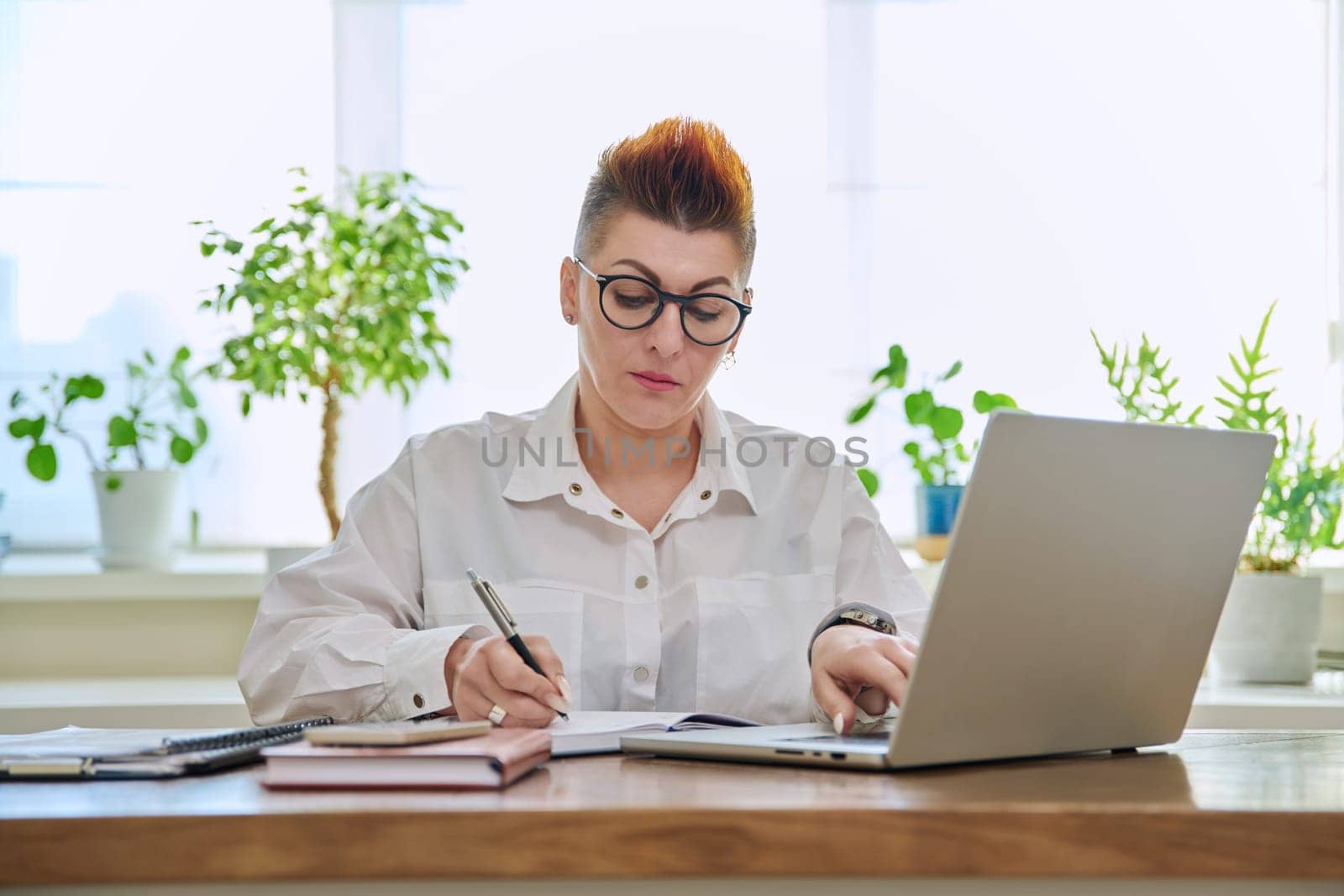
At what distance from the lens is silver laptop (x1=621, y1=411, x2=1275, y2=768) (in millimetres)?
852

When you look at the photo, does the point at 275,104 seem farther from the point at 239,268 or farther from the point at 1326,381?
the point at 1326,381

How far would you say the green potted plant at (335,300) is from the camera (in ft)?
7.61

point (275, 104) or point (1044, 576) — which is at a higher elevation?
point (275, 104)

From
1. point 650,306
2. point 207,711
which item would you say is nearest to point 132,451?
point 207,711

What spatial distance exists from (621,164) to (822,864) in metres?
1.09

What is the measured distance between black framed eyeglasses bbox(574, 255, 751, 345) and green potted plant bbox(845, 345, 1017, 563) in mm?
922

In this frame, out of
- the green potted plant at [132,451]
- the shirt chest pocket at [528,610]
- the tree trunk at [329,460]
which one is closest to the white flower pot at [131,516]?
the green potted plant at [132,451]

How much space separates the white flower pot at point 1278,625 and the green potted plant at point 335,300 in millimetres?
1525

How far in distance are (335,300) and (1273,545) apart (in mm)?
1783

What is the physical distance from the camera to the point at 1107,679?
1009 mm

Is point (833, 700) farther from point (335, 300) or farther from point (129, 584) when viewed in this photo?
point (129, 584)

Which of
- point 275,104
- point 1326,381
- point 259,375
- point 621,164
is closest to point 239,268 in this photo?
point 259,375

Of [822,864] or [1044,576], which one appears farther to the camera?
[1044,576]

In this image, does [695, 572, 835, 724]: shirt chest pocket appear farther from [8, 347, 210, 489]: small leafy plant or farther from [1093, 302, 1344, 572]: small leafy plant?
[8, 347, 210, 489]: small leafy plant
